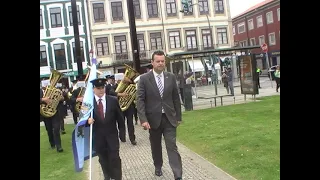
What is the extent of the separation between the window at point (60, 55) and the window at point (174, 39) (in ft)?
40.7

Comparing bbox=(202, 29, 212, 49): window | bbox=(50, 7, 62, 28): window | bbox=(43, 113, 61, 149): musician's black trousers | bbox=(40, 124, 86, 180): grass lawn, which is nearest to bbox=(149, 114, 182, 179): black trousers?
bbox=(40, 124, 86, 180): grass lawn

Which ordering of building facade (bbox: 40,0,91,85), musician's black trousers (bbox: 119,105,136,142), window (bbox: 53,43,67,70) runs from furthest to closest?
window (bbox: 53,43,67,70), building facade (bbox: 40,0,91,85), musician's black trousers (bbox: 119,105,136,142)

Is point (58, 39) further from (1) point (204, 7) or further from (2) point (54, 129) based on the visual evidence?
(2) point (54, 129)

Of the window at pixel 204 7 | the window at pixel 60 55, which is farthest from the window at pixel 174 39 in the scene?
the window at pixel 60 55

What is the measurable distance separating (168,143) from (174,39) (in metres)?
41.2

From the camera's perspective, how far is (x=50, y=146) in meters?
11.6

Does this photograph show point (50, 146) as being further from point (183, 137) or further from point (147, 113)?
point (147, 113)

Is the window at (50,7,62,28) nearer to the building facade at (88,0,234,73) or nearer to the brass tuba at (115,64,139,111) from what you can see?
the building facade at (88,0,234,73)

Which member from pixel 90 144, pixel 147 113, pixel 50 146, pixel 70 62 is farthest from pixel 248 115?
pixel 70 62

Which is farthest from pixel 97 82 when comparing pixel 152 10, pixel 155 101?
pixel 152 10

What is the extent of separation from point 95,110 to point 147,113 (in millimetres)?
861

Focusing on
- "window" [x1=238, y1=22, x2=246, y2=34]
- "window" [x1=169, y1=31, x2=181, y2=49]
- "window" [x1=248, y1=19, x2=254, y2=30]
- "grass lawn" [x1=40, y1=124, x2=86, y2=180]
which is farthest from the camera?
"window" [x1=238, y1=22, x2=246, y2=34]

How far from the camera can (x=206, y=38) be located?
158 ft

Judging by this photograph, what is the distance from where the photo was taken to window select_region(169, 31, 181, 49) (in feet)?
154
